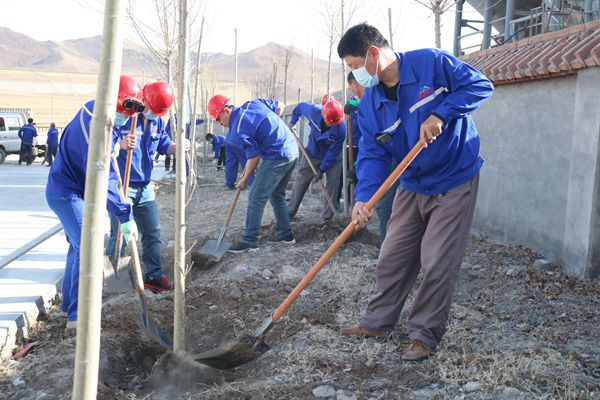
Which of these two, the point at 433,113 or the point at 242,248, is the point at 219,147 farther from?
the point at 433,113

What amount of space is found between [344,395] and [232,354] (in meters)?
0.74

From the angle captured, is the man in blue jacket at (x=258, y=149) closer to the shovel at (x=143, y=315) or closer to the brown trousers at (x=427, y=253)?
the shovel at (x=143, y=315)

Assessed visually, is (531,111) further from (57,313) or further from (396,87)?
(57,313)

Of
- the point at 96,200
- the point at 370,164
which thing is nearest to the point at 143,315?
the point at 370,164

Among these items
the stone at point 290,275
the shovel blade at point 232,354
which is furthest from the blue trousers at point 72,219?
the stone at point 290,275

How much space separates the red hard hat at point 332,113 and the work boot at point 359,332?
13.4 feet

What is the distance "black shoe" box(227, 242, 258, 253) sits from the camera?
21.6 feet

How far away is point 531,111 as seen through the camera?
6.41m

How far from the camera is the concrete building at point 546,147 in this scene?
524 centimetres

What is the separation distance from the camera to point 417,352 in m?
3.27

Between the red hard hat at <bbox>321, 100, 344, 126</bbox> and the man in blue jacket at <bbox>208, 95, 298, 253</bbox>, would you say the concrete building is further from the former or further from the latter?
the man in blue jacket at <bbox>208, 95, 298, 253</bbox>

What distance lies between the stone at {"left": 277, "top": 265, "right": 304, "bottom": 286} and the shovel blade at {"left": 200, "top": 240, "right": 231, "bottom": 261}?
1.02 meters

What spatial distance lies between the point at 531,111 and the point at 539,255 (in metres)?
1.49

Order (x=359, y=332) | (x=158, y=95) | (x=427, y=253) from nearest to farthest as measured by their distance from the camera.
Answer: (x=427, y=253), (x=359, y=332), (x=158, y=95)
